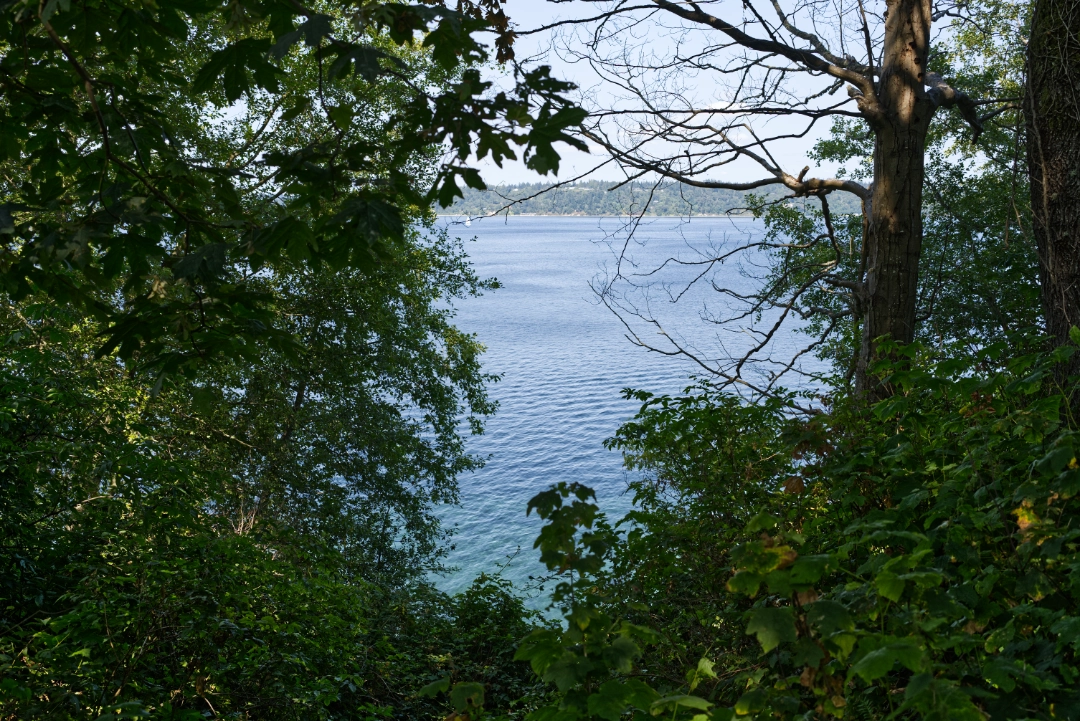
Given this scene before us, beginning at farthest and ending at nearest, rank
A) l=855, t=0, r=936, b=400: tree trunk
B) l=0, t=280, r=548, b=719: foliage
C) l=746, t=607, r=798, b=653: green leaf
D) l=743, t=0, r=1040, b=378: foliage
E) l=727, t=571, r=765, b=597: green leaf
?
l=743, t=0, r=1040, b=378: foliage → l=855, t=0, r=936, b=400: tree trunk → l=0, t=280, r=548, b=719: foliage → l=727, t=571, r=765, b=597: green leaf → l=746, t=607, r=798, b=653: green leaf

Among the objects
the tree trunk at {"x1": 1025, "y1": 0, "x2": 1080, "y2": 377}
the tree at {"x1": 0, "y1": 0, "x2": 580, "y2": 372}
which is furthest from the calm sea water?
the tree at {"x1": 0, "y1": 0, "x2": 580, "y2": 372}

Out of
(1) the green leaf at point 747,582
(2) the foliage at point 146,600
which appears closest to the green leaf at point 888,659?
(1) the green leaf at point 747,582

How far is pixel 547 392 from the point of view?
26734 millimetres

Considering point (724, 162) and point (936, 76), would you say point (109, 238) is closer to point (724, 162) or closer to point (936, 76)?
point (724, 162)

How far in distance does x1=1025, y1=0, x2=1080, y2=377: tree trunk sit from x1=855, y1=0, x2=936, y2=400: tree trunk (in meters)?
1.30

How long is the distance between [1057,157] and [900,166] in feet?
5.12

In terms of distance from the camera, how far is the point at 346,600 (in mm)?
5887

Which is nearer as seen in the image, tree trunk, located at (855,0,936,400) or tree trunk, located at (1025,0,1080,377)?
tree trunk, located at (1025,0,1080,377)

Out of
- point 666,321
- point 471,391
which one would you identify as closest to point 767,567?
point 471,391

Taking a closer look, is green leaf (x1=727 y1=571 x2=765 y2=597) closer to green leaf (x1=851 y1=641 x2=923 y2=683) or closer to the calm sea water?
green leaf (x1=851 y1=641 x2=923 y2=683)

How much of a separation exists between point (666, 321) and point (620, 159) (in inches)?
1232

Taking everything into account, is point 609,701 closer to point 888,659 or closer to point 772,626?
point 772,626

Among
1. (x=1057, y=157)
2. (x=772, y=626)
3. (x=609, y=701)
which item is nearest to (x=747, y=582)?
(x=772, y=626)

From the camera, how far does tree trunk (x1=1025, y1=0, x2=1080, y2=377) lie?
3744 millimetres
